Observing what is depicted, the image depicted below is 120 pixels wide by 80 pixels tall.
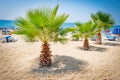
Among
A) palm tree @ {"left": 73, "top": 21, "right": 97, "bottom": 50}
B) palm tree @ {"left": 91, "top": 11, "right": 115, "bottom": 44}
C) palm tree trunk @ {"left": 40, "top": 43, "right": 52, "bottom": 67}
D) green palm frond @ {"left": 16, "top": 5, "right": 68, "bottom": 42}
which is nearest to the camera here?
green palm frond @ {"left": 16, "top": 5, "right": 68, "bottom": 42}

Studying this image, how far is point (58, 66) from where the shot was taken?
666 cm

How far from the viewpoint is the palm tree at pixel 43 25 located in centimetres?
609

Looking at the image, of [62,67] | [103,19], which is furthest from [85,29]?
[62,67]

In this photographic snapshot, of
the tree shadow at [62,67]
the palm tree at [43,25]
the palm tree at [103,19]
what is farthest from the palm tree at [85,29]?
the palm tree at [43,25]

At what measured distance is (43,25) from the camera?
244 inches

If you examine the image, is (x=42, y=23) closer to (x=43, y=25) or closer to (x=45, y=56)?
(x=43, y=25)

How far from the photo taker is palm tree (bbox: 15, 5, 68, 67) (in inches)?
240

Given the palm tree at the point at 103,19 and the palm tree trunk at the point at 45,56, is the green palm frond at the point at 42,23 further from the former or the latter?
the palm tree at the point at 103,19

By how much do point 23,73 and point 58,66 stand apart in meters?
1.40

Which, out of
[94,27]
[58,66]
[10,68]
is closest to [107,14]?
[94,27]

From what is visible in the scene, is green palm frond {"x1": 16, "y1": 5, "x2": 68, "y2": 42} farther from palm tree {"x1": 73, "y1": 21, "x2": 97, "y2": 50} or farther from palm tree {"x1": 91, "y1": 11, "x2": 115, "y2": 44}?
palm tree {"x1": 91, "y1": 11, "x2": 115, "y2": 44}

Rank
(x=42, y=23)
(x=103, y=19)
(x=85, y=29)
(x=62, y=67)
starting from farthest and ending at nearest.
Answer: (x=103, y=19) → (x=85, y=29) → (x=62, y=67) → (x=42, y=23)

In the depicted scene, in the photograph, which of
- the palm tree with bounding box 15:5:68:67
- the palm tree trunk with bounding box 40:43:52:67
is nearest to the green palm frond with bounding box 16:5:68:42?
the palm tree with bounding box 15:5:68:67

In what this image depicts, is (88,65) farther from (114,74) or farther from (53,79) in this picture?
(53,79)
